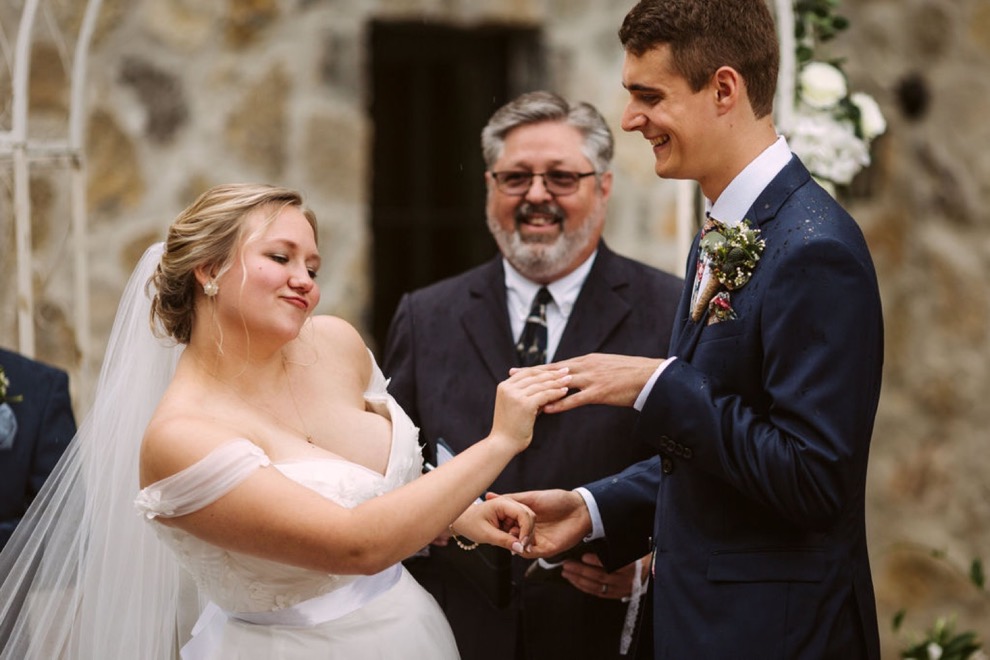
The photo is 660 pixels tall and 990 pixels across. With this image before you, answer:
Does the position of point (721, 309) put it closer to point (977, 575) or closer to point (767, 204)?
point (767, 204)

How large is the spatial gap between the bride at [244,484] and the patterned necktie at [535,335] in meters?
0.55

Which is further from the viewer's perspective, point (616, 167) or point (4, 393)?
point (616, 167)

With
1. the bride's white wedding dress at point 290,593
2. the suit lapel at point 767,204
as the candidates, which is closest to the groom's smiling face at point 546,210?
the bride's white wedding dress at point 290,593

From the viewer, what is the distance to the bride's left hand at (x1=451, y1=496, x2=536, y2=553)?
2934mm

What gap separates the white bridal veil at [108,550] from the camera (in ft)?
9.53

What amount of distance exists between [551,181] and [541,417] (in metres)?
0.68

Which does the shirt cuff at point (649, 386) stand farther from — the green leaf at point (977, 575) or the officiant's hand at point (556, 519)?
the green leaf at point (977, 575)

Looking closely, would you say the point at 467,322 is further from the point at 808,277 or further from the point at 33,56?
the point at 33,56

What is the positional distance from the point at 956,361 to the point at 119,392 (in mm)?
3217

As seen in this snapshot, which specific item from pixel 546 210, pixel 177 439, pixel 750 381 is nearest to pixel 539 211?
pixel 546 210

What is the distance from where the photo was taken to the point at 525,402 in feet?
8.63

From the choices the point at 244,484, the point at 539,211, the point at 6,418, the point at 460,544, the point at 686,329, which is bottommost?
the point at 460,544

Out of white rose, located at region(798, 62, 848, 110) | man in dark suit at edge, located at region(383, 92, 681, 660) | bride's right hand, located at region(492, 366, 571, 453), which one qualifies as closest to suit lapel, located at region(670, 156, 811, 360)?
bride's right hand, located at region(492, 366, 571, 453)

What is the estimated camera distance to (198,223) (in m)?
2.71
